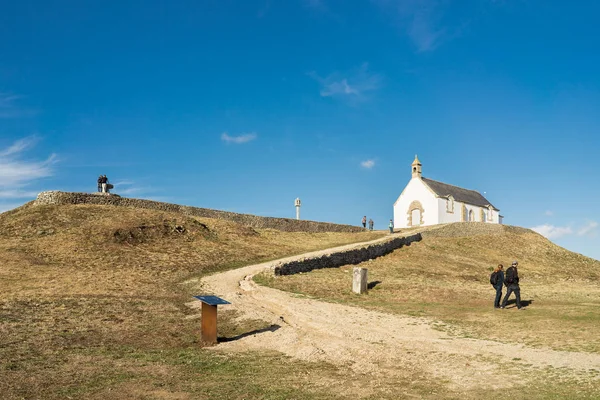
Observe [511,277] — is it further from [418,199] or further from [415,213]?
Result: [415,213]

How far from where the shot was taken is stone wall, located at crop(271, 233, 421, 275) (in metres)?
28.7

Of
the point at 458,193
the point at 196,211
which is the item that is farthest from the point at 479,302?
the point at 458,193

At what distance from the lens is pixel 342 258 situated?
34.4 metres

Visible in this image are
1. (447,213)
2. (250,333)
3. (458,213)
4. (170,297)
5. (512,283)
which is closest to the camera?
(250,333)

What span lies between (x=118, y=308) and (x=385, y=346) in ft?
35.5

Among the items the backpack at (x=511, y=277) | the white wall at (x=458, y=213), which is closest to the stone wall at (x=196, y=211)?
the white wall at (x=458, y=213)

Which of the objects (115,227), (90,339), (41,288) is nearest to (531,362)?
(90,339)

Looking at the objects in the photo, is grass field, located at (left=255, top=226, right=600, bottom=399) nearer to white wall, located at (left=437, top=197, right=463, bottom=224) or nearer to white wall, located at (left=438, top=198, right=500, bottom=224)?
white wall, located at (left=437, top=197, right=463, bottom=224)

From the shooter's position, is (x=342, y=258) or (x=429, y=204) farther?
(x=429, y=204)

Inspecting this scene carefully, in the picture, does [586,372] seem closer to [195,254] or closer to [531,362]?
[531,362]

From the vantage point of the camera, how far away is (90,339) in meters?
15.6

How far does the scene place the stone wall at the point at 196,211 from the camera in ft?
138

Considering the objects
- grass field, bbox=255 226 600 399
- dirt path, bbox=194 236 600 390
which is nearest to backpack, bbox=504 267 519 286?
grass field, bbox=255 226 600 399

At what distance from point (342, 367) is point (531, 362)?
4760mm
